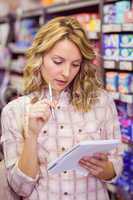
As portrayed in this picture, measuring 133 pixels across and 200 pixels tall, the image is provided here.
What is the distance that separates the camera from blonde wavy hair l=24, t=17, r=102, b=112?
1.85 m

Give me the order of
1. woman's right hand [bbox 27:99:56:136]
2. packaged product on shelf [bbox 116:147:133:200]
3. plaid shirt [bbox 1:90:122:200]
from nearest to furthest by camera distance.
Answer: woman's right hand [bbox 27:99:56:136], plaid shirt [bbox 1:90:122:200], packaged product on shelf [bbox 116:147:133:200]

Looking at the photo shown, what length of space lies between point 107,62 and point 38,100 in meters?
1.02

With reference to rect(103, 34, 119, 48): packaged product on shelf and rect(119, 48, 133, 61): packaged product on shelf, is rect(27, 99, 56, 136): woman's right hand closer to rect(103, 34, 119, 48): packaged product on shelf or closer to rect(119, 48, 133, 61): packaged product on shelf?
rect(119, 48, 133, 61): packaged product on shelf

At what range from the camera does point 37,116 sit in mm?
1719

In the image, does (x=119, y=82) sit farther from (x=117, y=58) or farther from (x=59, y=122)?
(x=59, y=122)

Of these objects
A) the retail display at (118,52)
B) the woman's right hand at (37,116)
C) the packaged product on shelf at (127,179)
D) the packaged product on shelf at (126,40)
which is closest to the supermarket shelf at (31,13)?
the retail display at (118,52)

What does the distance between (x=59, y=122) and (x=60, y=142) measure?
9cm

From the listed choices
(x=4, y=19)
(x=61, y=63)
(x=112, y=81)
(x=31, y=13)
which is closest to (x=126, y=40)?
(x=112, y=81)

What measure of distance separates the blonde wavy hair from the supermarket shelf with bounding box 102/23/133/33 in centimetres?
66

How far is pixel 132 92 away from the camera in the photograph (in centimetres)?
267

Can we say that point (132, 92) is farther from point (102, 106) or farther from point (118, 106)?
point (102, 106)

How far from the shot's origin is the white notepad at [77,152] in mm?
1606

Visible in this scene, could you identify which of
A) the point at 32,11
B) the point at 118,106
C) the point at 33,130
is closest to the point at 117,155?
the point at 33,130

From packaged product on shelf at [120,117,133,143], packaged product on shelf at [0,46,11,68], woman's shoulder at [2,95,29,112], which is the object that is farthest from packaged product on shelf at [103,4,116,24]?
packaged product on shelf at [0,46,11,68]
